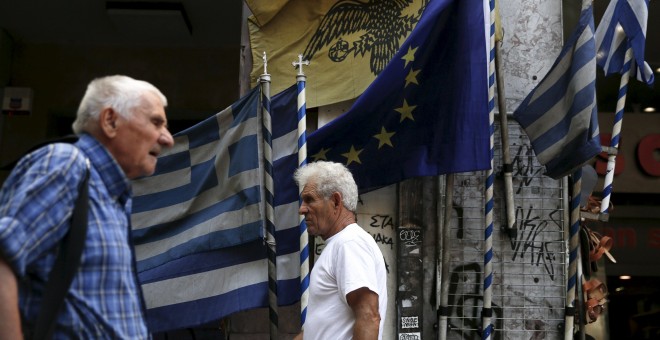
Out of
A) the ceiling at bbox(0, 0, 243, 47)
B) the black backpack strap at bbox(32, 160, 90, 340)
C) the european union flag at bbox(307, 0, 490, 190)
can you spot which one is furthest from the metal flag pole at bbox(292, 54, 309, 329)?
the ceiling at bbox(0, 0, 243, 47)

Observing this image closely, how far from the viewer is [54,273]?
2613mm

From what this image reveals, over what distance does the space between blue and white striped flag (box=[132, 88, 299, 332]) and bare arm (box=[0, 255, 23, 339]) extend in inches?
122

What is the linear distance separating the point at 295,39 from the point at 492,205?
206 centimetres

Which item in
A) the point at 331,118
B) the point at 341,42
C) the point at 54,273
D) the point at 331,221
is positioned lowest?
the point at 54,273

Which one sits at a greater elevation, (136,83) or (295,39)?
(295,39)

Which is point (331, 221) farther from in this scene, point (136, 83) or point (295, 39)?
point (295, 39)

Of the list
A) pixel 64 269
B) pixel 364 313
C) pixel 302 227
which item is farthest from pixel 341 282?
pixel 64 269

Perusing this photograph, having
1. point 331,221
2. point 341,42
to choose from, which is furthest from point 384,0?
point 331,221

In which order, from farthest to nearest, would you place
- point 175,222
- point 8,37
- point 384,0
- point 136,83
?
1. point 8,37
2. point 384,0
3. point 175,222
4. point 136,83

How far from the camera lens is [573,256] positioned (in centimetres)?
618

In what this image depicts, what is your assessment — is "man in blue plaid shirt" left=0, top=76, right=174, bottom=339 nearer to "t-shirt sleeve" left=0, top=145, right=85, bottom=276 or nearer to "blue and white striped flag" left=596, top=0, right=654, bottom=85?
"t-shirt sleeve" left=0, top=145, right=85, bottom=276

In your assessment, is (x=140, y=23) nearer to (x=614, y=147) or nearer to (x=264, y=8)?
(x=264, y=8)

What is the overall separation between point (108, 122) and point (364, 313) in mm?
1659

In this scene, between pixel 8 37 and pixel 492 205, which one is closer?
pixel 492 205
